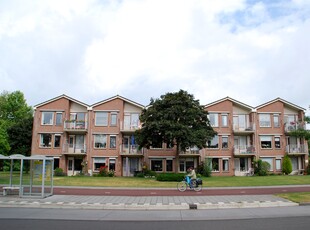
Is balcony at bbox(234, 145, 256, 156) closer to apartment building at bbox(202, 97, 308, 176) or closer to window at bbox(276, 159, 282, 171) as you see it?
apartment building at bbox(202, 97, 308, 176)

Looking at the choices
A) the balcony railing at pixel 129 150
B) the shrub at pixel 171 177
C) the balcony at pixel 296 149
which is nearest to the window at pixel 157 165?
the balcony railing at pixel 129 150

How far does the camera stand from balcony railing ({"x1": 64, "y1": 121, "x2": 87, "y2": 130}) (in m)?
41.7

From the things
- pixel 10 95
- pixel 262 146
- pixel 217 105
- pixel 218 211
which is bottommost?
pixel 218 211

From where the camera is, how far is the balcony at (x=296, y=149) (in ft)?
139

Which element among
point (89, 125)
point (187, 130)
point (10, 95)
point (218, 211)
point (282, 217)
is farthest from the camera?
point (10, 95)

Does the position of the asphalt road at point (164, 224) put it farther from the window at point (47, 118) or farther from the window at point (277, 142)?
the window at point (277, 142)

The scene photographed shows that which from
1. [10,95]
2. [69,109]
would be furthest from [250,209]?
[10,95]

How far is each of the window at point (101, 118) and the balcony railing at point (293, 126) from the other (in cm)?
2483

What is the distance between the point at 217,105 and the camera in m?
43.7

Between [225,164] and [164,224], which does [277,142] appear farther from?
[164,224]

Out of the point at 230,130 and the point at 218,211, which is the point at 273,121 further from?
the point at 218,211

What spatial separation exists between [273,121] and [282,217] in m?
34.7

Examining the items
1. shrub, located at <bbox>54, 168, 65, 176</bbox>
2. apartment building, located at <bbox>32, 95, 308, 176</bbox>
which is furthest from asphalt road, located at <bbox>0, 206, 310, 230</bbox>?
apartment building, located at <bbox>32, 95, 308, 176</bbox>

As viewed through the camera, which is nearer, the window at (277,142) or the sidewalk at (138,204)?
the sidewalk at (138,204)
